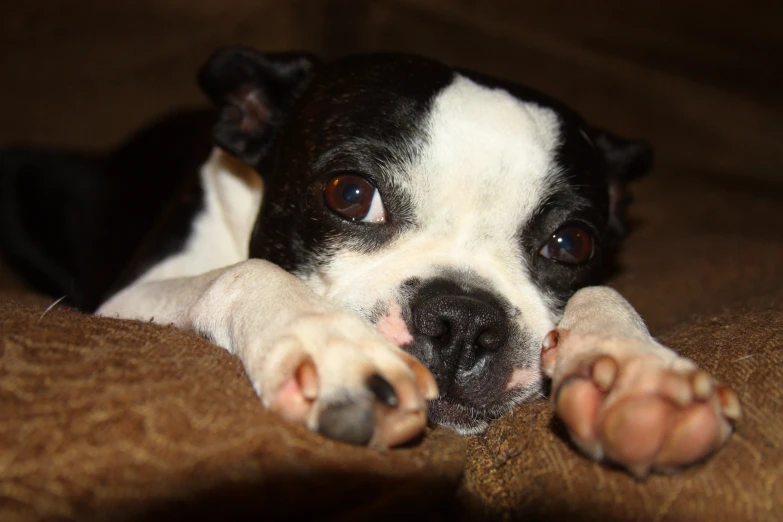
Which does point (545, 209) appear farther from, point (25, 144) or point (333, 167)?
point (25, 144)

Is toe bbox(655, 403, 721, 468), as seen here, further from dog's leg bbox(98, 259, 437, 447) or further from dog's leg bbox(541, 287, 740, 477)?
dog's leg bbox(98, 259, 437, 447)

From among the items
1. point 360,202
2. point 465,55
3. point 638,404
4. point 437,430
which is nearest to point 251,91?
point 360,202

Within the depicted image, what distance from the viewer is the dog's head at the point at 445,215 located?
6.27ft

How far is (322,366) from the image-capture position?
142 cm

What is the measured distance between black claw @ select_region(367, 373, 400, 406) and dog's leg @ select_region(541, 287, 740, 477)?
1.19ft

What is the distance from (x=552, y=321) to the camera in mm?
2186

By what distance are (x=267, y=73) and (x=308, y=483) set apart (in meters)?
1.84

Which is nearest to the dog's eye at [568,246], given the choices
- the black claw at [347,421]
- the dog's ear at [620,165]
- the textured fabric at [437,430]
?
the textured fabric at [437,430]

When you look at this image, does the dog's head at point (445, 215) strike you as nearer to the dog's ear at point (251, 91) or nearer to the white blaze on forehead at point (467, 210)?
the white blaze on forehead at point (467, 210)

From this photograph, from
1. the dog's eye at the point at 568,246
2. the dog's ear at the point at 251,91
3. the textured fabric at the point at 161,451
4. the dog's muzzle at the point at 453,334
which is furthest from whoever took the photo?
the dog's ear at the point at 251,91

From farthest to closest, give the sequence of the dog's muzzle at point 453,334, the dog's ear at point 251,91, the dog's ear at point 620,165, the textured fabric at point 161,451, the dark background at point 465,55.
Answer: the dark background at point 465,55, the dog's ear at point 620,165, the dog's ear at point 251,91, the dog's muzzle at point 453,334, the textured fabric at point 161,451

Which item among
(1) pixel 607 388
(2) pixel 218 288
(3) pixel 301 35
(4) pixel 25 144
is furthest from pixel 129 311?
(3) pixel 301 35

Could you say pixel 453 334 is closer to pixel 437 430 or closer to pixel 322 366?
pixel 437 430

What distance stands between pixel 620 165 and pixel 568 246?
742 millimetres
